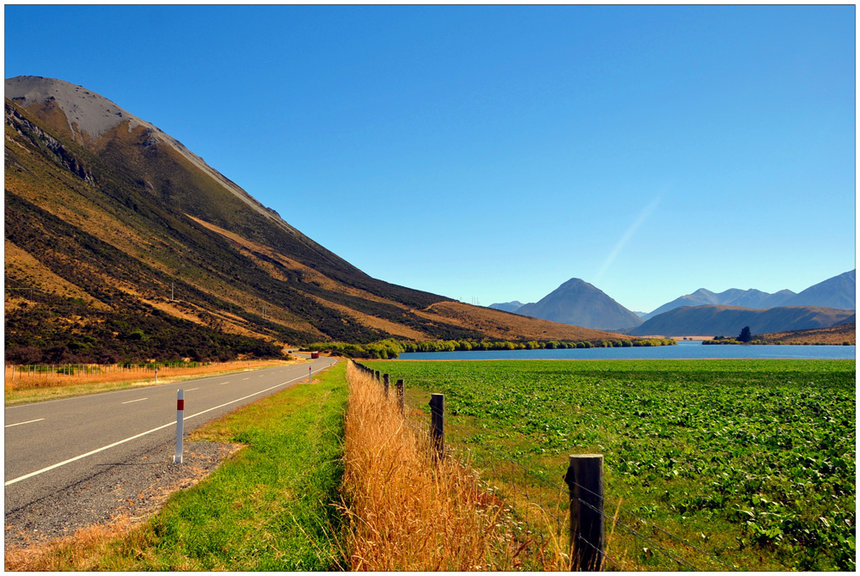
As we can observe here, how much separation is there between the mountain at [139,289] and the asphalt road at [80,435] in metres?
31.0

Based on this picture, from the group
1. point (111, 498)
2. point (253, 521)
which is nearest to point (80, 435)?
point (111, 498)

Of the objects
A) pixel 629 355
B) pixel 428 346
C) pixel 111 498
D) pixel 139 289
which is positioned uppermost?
pixel 139 289

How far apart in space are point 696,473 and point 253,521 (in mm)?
7589

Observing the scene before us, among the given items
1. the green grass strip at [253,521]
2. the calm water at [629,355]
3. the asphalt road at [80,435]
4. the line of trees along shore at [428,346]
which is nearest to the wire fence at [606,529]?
the green grass strip at [253,521]

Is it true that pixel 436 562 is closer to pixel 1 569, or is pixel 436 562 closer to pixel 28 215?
pixel 1 569

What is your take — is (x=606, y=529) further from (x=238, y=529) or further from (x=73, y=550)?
(x=73, y=550)

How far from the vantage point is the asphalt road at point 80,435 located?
7.51 metres

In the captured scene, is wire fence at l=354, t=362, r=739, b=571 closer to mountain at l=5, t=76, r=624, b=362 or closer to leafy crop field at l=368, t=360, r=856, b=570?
leafy crop field at l=368, t=360, r=856, b=570

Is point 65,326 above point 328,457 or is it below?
above

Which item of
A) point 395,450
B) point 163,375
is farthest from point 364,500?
point 163,375

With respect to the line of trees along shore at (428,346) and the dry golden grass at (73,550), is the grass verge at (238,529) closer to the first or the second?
the dry golden grass at (73,550)

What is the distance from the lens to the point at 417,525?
421 centimetres

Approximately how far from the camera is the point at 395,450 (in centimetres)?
593

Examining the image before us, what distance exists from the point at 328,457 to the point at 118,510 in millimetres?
3302
